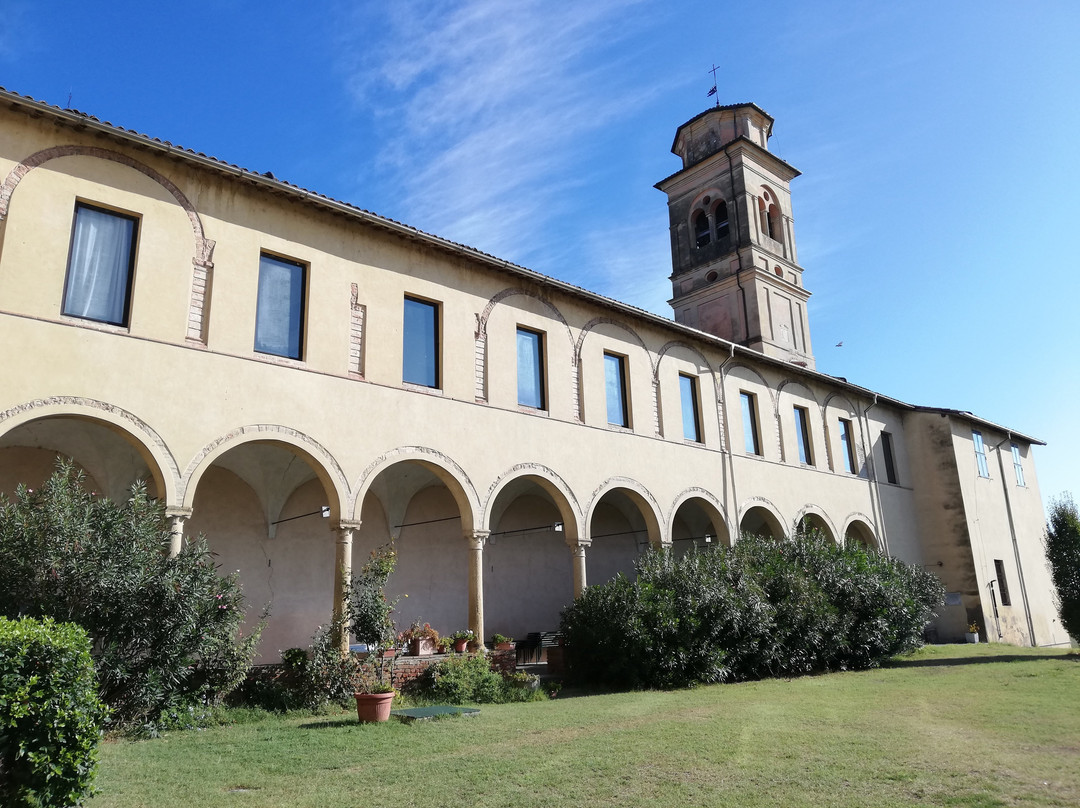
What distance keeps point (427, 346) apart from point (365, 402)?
2.05m

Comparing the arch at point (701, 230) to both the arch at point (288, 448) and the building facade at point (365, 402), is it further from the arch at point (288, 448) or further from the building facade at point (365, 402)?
the arch at point (288, 448)

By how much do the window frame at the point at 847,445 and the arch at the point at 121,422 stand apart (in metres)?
20.7

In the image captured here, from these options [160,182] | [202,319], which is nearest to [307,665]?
[202,319]

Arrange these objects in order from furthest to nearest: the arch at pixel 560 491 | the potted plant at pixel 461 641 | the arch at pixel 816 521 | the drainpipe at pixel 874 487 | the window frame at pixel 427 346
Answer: the drainpipe at pixel 874 487 < the arch at pixel 816 521 < the arch at pixel 560 491 < the window frame at pixel 427 346 < the potted plant at pixel 461 641

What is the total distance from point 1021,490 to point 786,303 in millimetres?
12315

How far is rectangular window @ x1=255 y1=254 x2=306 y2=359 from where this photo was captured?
517 inches

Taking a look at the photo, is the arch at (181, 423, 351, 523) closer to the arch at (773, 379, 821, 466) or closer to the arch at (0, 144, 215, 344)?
the arch at (0, 144, 215, 344)

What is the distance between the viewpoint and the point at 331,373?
13.5 metres

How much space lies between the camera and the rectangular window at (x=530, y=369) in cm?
1670

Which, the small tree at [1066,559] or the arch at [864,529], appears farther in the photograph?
the arch at [864,529]

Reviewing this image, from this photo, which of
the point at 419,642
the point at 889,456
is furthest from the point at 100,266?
the point at 889,456

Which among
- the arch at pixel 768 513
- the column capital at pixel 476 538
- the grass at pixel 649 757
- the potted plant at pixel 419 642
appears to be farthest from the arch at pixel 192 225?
the arch at pixel 768 513

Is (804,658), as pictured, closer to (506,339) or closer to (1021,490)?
(506,339)

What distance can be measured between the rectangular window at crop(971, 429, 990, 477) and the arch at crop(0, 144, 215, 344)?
2762 centimetres
